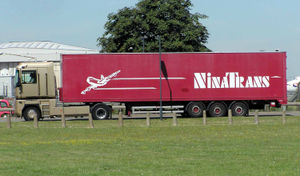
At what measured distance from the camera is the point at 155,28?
61281mm

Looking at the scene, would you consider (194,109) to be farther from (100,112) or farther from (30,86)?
(30,86)

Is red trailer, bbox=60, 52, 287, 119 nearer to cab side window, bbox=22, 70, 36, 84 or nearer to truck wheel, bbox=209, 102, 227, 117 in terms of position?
truck wheel, bbox=209, 102, 227, 117

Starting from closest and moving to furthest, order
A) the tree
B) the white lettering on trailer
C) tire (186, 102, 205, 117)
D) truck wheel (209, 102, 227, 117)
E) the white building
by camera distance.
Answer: the white lettering on trailer
tire (186, 102, 205, 117)
truck wheel (209, 102, 227, 117)
the tree
the white building

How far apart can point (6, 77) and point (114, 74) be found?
3240cm

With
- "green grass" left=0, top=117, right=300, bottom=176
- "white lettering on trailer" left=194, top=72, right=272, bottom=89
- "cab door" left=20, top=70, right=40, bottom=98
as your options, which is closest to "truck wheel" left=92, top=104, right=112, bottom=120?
"cab door" left=20, top=70, right=40, bottom=98

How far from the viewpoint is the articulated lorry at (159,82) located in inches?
1309

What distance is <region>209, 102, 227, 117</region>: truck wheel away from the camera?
34.2 meters

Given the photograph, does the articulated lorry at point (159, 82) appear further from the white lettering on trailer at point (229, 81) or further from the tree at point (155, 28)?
the tree at point (155, 28)

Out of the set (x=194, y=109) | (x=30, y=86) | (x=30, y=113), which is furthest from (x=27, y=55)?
→ (x=194, y=109)

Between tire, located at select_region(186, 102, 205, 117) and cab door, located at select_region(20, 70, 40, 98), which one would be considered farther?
tire, located at select_region(186, 102, 205, 117)

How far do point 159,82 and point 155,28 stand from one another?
28.3m

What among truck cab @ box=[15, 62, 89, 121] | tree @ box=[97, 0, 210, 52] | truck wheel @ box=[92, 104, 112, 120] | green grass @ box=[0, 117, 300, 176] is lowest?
green grass @ box=[0, 117, 300, 176]

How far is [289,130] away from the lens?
2342cm

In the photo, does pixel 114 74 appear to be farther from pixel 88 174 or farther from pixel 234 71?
pixel 88 174
